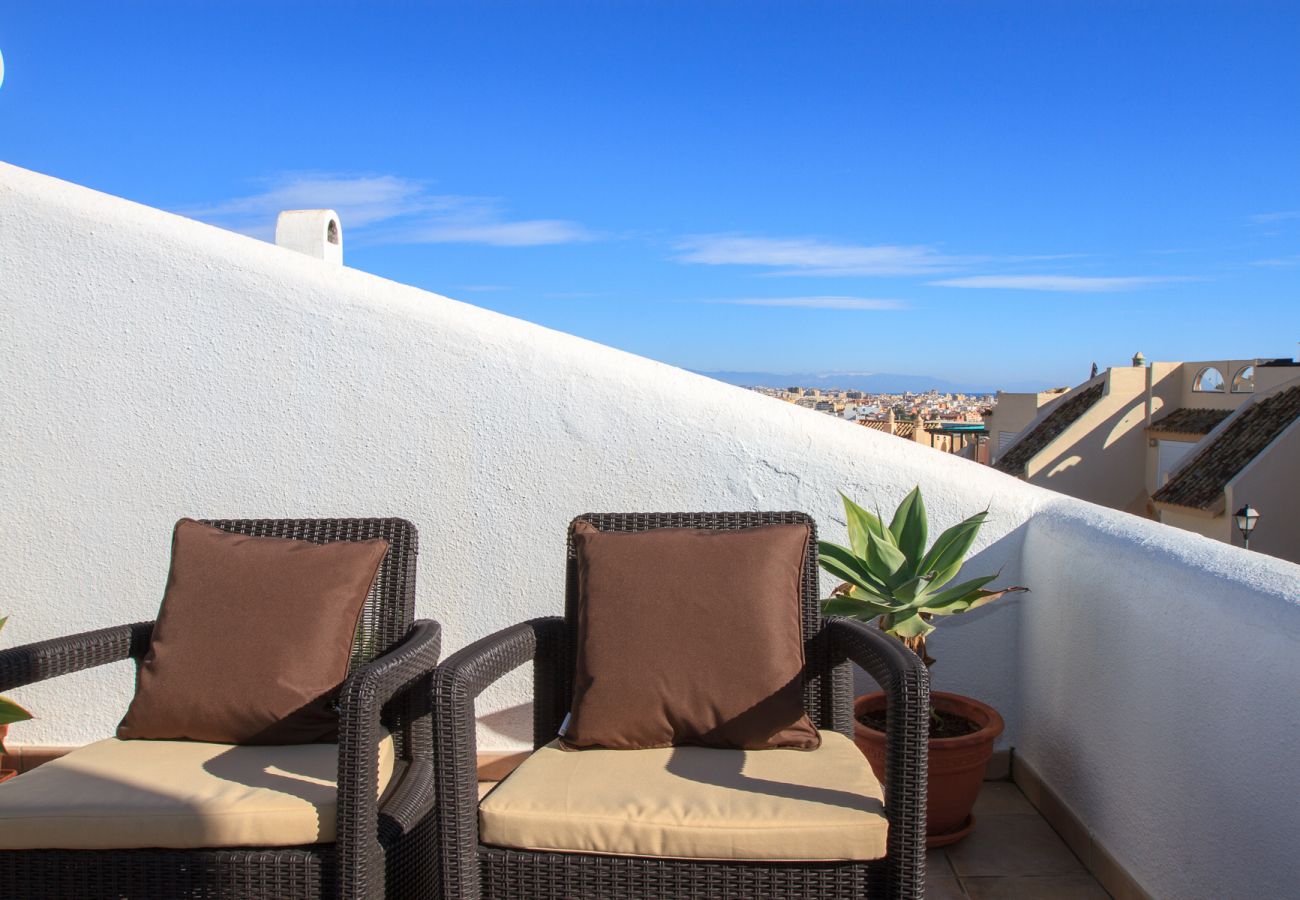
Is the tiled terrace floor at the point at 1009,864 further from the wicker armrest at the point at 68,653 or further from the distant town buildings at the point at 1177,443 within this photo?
the distant town buildings at the point at 1177,443

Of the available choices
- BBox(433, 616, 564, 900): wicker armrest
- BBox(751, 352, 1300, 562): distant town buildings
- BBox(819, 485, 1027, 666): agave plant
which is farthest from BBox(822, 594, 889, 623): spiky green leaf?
BBox(751, 352, 1300, 562): distant town buildings

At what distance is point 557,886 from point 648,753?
36cm

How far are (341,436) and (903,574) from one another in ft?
5.30

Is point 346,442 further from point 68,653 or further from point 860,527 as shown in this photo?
point 860,527

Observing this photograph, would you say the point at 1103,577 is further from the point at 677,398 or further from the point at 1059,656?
the point at 677,398

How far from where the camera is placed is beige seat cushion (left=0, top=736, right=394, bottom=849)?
1.62 m

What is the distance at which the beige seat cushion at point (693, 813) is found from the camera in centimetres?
154

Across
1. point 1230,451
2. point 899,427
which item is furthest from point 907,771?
point 899,427

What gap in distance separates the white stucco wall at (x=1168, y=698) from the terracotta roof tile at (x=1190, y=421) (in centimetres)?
2233

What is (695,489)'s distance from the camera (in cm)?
269

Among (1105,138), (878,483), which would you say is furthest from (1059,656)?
(1105,138)

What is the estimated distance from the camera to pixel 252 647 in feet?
6.42

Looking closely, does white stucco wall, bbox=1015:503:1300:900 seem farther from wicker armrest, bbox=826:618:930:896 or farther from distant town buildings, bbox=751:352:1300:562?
distant town buildings, bbox=751:352:1300:562

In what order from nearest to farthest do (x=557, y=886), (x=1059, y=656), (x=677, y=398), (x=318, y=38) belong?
(x=557, y=886) → (x=1059, y=656) → (x=677, y=398) → (x=318, y=38)
